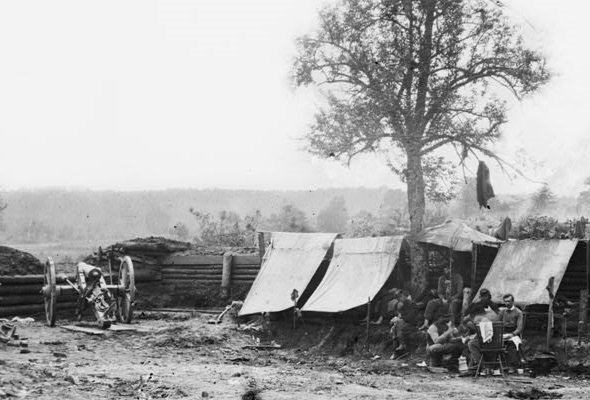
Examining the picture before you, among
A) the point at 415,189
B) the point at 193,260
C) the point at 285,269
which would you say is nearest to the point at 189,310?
the point at 193,260

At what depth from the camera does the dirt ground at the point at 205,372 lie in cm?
925

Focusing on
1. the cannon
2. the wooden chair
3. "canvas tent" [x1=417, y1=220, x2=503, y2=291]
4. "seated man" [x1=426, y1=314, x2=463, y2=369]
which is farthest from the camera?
"canvas tent" [x1=417, y1=220, x2=503, y2=291]

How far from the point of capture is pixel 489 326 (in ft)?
35.9

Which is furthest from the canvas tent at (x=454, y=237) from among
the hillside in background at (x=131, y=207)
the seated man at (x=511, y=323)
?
the hillside in background at (x=131, y=207)

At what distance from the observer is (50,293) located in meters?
15.0

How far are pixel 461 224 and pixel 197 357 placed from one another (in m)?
6.66

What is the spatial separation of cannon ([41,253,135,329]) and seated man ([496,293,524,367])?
25.4 ft

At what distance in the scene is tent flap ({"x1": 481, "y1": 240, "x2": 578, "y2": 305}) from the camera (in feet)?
42.3

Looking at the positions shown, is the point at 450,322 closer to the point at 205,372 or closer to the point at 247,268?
the point at 205,372

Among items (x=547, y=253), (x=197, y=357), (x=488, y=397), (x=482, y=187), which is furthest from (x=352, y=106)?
(x=488, y=397)

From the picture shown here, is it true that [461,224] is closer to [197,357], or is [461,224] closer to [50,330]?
[197,357]

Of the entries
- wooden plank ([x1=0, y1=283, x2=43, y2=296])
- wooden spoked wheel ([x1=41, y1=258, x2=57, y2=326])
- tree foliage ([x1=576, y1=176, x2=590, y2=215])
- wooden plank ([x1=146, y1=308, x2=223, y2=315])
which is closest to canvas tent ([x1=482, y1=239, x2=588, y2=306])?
wooden plank ([x1=146, y1=308, x2=223, y2=315])

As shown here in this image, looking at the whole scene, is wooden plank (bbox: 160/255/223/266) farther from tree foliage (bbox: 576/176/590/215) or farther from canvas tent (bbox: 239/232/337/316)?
tree foliage (bbox: 576/176/590/215)

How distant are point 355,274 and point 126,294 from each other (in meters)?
5.10
